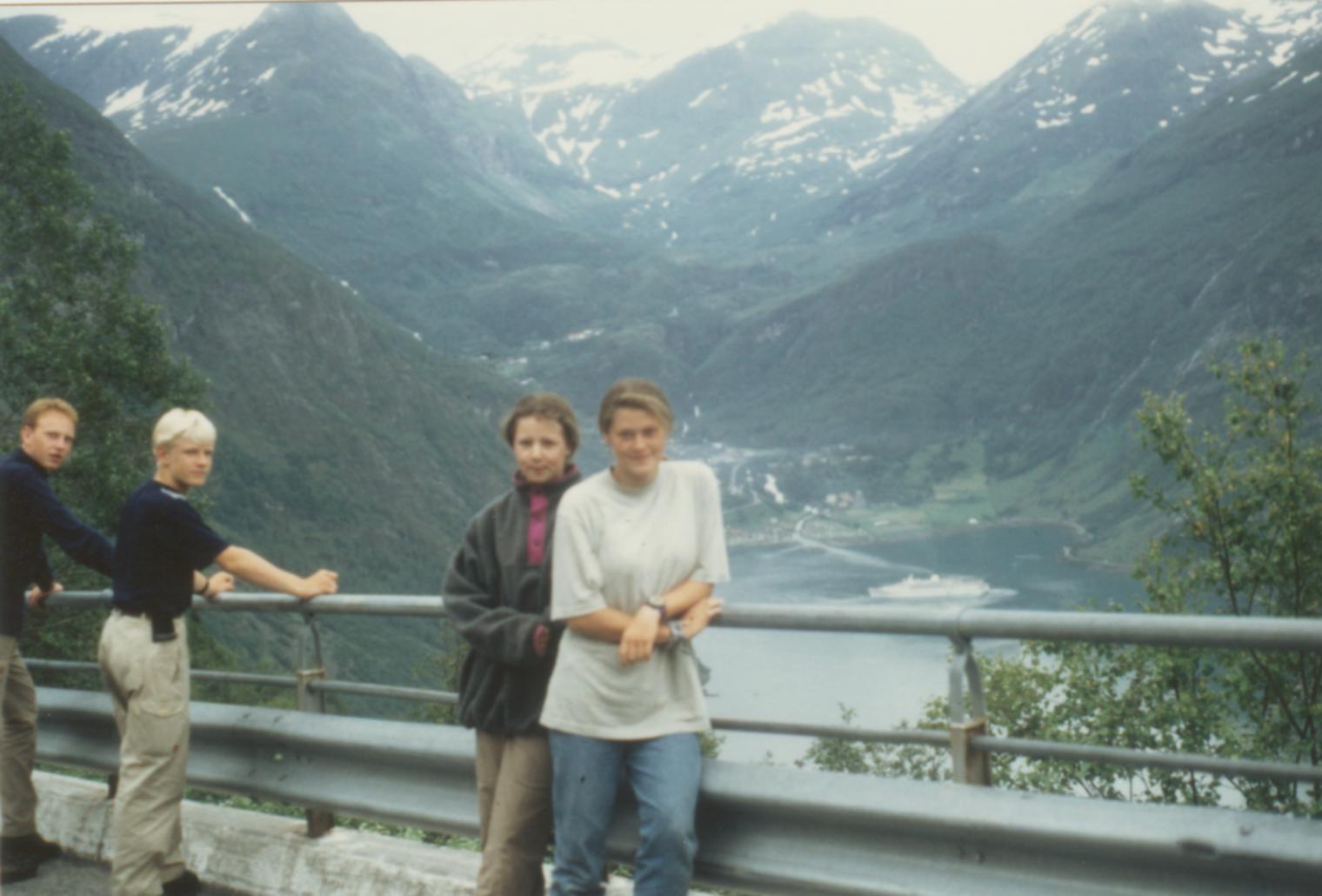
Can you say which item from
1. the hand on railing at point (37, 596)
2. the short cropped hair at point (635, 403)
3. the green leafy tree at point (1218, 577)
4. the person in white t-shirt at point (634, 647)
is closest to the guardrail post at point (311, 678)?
the hand on railing at point (37, 596)

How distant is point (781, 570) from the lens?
160 meters

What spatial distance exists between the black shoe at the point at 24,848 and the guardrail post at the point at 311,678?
118cm

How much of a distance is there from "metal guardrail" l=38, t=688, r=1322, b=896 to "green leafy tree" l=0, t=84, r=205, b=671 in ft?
67.6

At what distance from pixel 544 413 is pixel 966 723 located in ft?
4.77

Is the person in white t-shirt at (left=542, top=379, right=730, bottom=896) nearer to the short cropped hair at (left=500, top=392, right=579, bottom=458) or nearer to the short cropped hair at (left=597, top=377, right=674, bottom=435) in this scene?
the short cropped hair at (left=597, top=377, right=674, bottom=435)

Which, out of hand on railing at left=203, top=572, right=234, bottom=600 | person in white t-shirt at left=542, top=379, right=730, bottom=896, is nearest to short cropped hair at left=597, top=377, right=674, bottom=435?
person in white t-shirt at left=542, top=379, right=730, bottom=896

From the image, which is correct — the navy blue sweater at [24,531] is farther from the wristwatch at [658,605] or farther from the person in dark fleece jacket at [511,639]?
the wristwatch at [658,605]

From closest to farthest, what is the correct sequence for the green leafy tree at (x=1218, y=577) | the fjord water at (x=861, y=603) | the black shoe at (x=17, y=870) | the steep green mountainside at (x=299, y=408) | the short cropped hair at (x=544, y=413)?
the short cropped hair at (x=544, y=413)
the black shoe at (x=17, y=870)
the green leafy tree at (x=1218, y=577)
the fjord water at (x=861, y=603)
the steep green mountainside at (x=299, y=408)

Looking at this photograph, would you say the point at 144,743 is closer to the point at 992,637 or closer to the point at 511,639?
the point at 511,639

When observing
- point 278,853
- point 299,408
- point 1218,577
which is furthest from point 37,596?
point 299,408

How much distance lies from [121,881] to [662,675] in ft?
7.09

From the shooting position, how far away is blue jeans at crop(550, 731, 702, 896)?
345 cm

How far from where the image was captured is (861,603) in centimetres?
835

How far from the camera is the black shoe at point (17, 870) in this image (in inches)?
198
